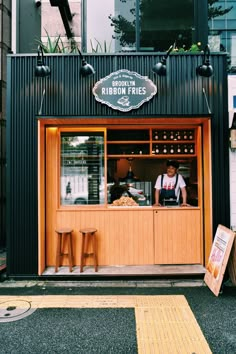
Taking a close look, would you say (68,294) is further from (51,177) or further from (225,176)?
(225,176)

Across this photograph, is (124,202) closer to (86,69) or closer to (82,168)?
(82,168)

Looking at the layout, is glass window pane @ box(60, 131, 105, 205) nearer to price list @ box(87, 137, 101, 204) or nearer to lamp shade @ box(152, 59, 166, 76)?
price list @ box(87, 137, 101, 204)

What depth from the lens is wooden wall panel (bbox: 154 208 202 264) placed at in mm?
6137

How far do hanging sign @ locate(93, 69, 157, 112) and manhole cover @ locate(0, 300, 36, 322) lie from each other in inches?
156

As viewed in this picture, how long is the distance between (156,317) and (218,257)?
1699 millimetres

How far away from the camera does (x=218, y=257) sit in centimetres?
510

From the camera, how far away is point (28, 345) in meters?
3.49

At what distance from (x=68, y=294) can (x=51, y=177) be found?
8.27 ft

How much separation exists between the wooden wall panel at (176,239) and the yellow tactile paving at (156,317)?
132 centimetres

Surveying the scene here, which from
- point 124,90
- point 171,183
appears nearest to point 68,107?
point 124,90

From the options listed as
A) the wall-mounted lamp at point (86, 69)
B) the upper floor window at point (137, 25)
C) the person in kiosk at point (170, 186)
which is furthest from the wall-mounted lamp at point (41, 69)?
the person in kiosk at point (170, 186)

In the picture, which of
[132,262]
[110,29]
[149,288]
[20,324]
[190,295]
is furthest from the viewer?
[110,29]

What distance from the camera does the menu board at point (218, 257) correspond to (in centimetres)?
486

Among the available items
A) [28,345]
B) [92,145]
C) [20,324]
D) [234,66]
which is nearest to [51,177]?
[92,145]
